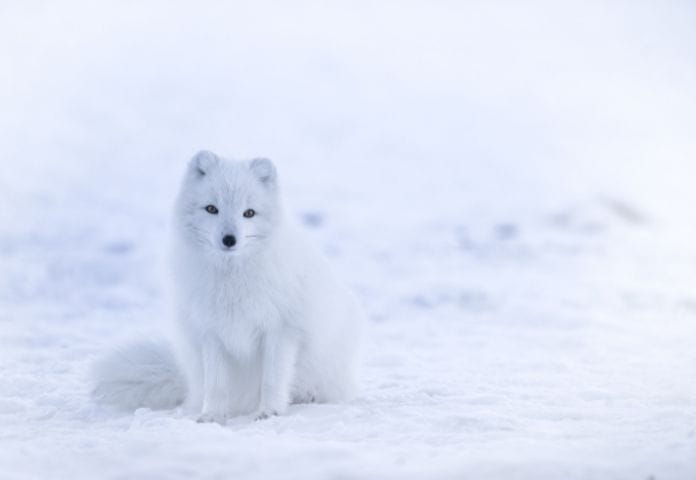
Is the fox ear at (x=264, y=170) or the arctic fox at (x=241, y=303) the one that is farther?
the fox ear at (x=264, y=170)

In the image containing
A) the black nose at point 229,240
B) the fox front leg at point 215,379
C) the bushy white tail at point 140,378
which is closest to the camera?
the black nose at point 229,240

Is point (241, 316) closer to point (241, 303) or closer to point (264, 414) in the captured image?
point (241, 303)

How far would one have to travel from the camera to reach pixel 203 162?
3.74m

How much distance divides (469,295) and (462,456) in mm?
6157

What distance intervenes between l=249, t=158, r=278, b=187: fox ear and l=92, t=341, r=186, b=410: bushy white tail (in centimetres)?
A: 106

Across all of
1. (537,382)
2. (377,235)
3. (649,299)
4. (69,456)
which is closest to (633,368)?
(537,382)

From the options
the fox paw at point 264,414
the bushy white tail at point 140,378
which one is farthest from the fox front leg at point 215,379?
the bushy white tail at point 140,378

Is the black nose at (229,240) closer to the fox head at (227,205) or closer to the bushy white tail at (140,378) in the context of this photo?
the fox head at (227,205)

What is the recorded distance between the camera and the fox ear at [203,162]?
3.74m

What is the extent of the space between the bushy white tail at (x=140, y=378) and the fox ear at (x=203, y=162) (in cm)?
101

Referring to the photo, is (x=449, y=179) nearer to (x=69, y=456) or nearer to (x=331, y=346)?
(x=331, y=346)

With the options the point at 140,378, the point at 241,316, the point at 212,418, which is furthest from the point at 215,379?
the point at 140,378

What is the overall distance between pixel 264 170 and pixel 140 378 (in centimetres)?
118

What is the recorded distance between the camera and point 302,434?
3.27m
